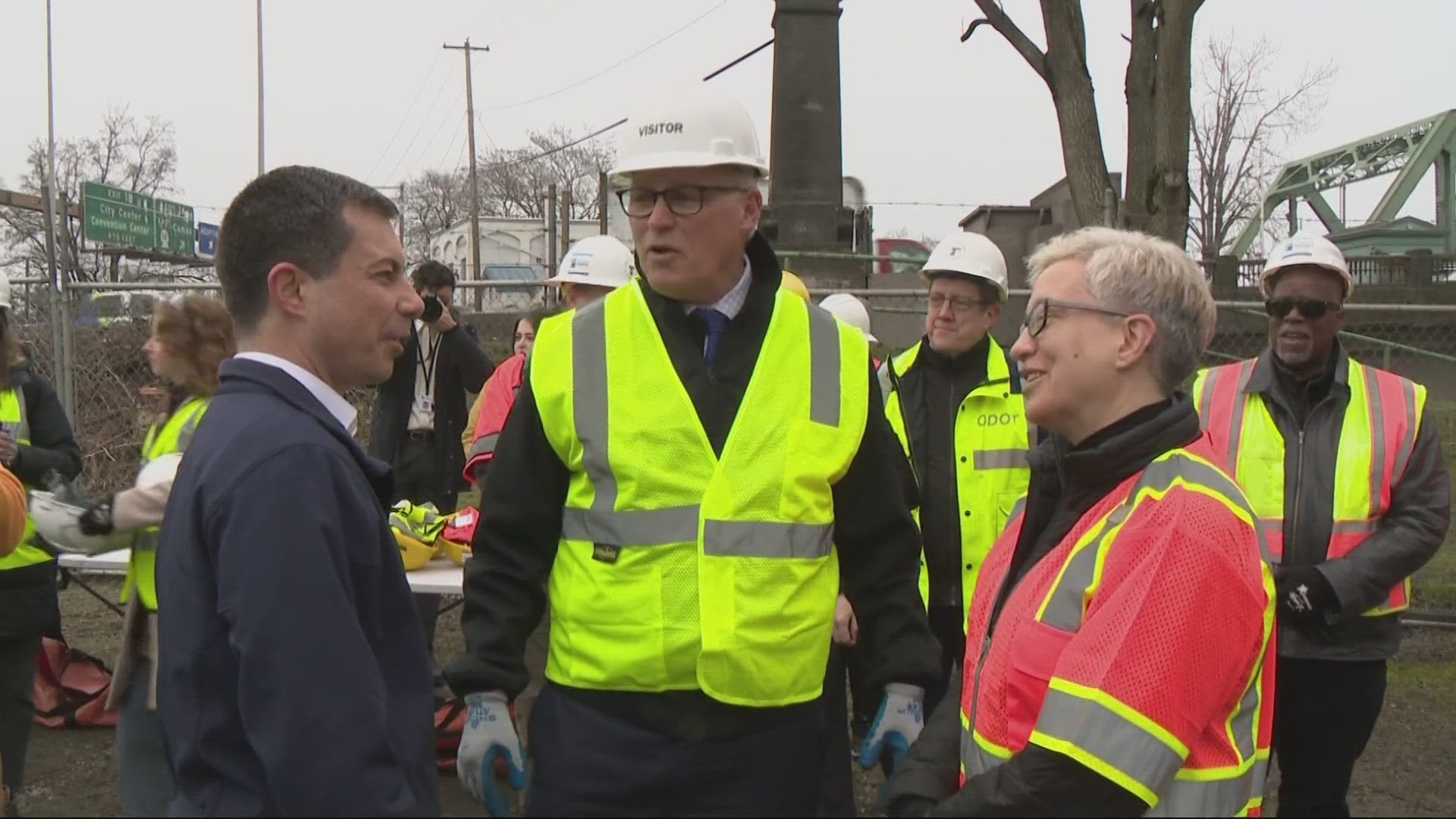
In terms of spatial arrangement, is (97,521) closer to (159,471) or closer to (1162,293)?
(159,471)

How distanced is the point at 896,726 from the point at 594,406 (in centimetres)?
89

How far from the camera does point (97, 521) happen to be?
135 inches

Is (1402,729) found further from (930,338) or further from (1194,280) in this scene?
(1194,280)

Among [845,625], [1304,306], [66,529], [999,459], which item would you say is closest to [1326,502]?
[1304,306]

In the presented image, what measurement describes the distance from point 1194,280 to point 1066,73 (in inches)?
256

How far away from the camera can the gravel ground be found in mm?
4797

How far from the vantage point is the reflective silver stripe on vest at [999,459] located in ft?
13.5

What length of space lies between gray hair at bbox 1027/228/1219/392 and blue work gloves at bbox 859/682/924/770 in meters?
0.84

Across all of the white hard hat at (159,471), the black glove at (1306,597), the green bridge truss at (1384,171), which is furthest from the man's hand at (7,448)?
Result: the green bridge truss at (1384,171)

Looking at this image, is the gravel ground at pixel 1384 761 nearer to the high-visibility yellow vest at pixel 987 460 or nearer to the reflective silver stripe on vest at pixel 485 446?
the reflective silver stripe on vest at pixel 485 446

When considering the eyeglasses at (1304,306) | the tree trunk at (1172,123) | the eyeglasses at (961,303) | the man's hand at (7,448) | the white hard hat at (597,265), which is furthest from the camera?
the tree trunk at (1172,123)

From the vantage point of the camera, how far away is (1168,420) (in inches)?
81.9

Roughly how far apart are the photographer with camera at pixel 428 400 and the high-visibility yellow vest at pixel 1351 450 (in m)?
3.78

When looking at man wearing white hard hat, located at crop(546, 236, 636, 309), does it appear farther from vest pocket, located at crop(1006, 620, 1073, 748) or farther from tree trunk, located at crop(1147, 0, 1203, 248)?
tree trunk, located at crop(1147, 0, 1203, 248)
